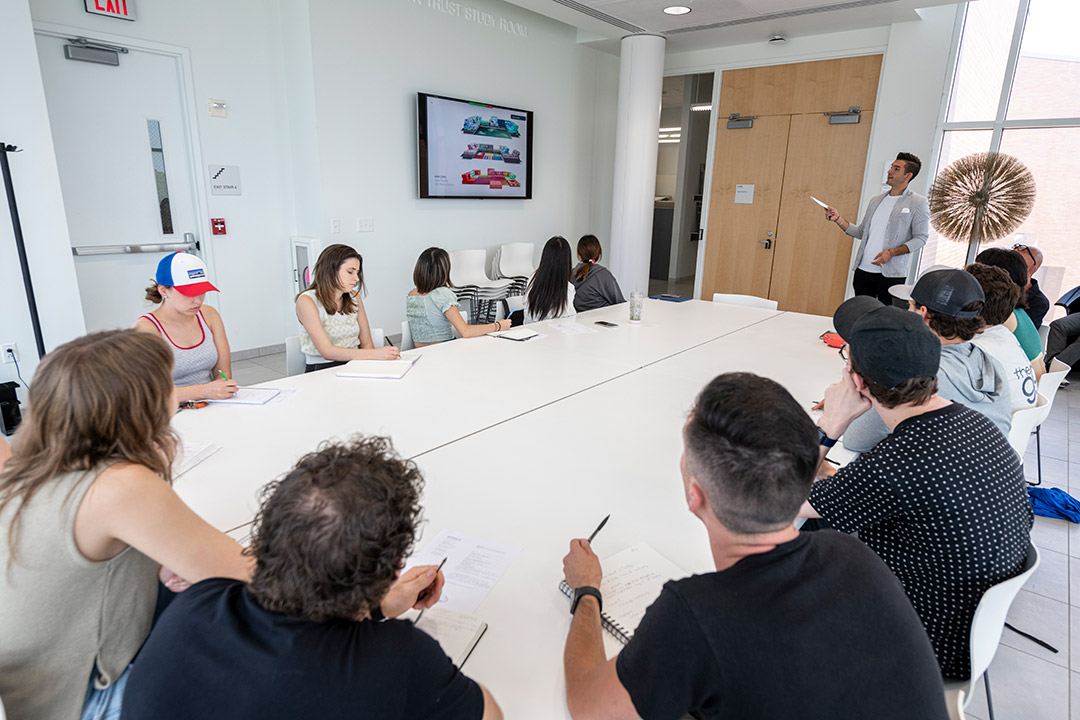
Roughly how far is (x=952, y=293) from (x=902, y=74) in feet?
14.8

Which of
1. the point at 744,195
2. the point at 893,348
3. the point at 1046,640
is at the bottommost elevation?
the point at 1046,640

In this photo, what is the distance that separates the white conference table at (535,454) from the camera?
1.17 metres

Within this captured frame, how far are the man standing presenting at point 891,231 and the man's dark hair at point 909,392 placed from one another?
374 cm

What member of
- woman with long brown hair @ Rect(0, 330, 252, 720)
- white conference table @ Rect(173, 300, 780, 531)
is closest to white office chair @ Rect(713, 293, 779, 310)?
white conference table @ Rect(173, 300, 780, 531)

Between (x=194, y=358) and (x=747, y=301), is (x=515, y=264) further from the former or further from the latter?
(x=194, y=358)

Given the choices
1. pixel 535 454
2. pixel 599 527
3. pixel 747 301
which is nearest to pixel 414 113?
pixel 747 301

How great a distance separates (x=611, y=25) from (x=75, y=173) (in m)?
4.55

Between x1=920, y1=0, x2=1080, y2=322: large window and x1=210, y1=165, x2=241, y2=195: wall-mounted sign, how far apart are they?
593 centimetres

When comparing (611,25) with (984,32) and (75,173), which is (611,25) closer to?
(984,32)

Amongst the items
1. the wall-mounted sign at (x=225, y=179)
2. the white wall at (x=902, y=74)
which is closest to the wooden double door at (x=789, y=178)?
the white wall at (x=902, y=74)

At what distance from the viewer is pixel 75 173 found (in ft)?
13.0

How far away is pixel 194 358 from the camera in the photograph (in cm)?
240

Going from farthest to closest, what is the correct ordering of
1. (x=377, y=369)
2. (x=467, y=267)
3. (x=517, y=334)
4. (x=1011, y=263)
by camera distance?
(x=467, y=267) → (x=517, y=334) → (x=1011, y=263) → (x=377, y=369)

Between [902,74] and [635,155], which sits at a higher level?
[902,74]
